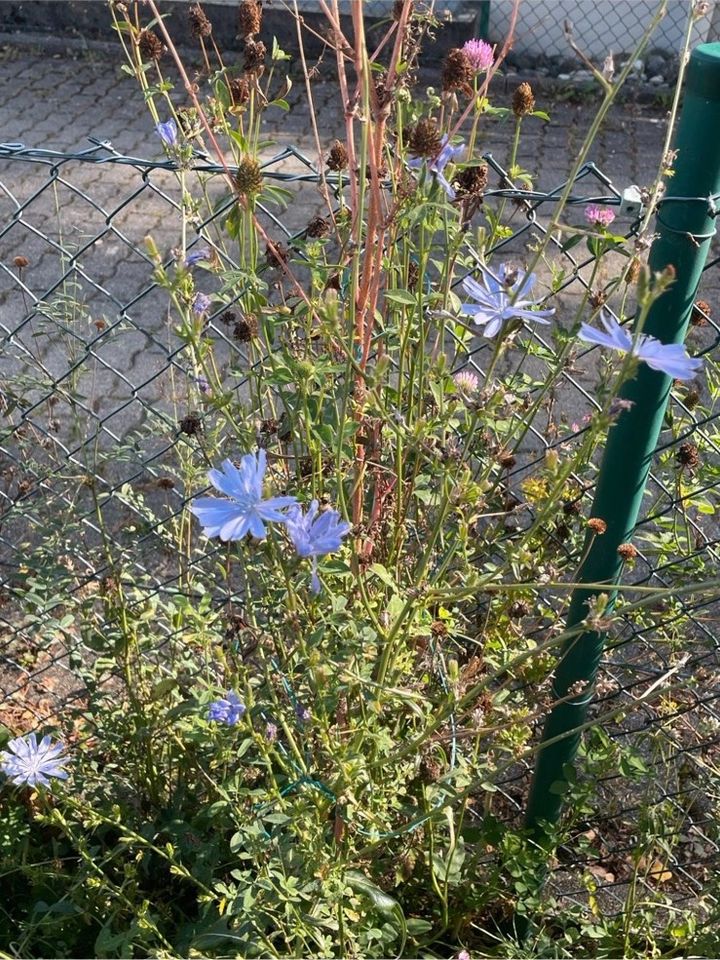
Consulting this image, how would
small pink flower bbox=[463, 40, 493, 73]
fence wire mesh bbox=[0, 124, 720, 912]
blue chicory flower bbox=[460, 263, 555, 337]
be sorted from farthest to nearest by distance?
1. fence wire mesh bbox=[0, 124, 720, 912]
2. small pink flower bbox=[463, 40, 493, 73]
3. blue chicory flower bbox=[460, 263, 555, 337]

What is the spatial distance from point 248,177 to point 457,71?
303mm

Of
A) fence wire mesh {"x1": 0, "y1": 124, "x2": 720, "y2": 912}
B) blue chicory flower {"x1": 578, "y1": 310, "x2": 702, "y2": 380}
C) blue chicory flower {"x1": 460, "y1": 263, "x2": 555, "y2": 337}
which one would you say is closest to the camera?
blue chicory flower {"x1": 578, "y1": 310, "x2": 702, "y2": 380}

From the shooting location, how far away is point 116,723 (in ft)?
6.14

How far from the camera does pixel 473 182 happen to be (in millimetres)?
1390

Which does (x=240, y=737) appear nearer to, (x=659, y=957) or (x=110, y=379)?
(x=659, y=957)

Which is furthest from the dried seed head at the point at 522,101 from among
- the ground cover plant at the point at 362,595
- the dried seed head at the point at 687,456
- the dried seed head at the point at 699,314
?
the dried seed head at the point at 687,456

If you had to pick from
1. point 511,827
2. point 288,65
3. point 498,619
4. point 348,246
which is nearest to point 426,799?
point 498,619

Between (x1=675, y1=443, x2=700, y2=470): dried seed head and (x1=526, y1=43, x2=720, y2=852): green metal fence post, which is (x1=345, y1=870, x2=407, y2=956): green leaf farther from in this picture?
(x1=675, y1=443, x2=700, y2=470): dried seed head

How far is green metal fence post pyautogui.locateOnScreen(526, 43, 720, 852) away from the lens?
4.51ft

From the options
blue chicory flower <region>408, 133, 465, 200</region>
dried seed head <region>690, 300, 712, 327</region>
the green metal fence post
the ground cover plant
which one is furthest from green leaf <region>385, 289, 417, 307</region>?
dried seed head <region>690, 300, 712, 327</region>

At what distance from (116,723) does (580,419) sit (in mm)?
2258

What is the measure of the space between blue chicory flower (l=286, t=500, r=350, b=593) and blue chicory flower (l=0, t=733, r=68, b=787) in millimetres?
725

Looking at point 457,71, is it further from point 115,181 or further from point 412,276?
point 115,181

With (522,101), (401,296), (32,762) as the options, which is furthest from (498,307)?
(32,762)
